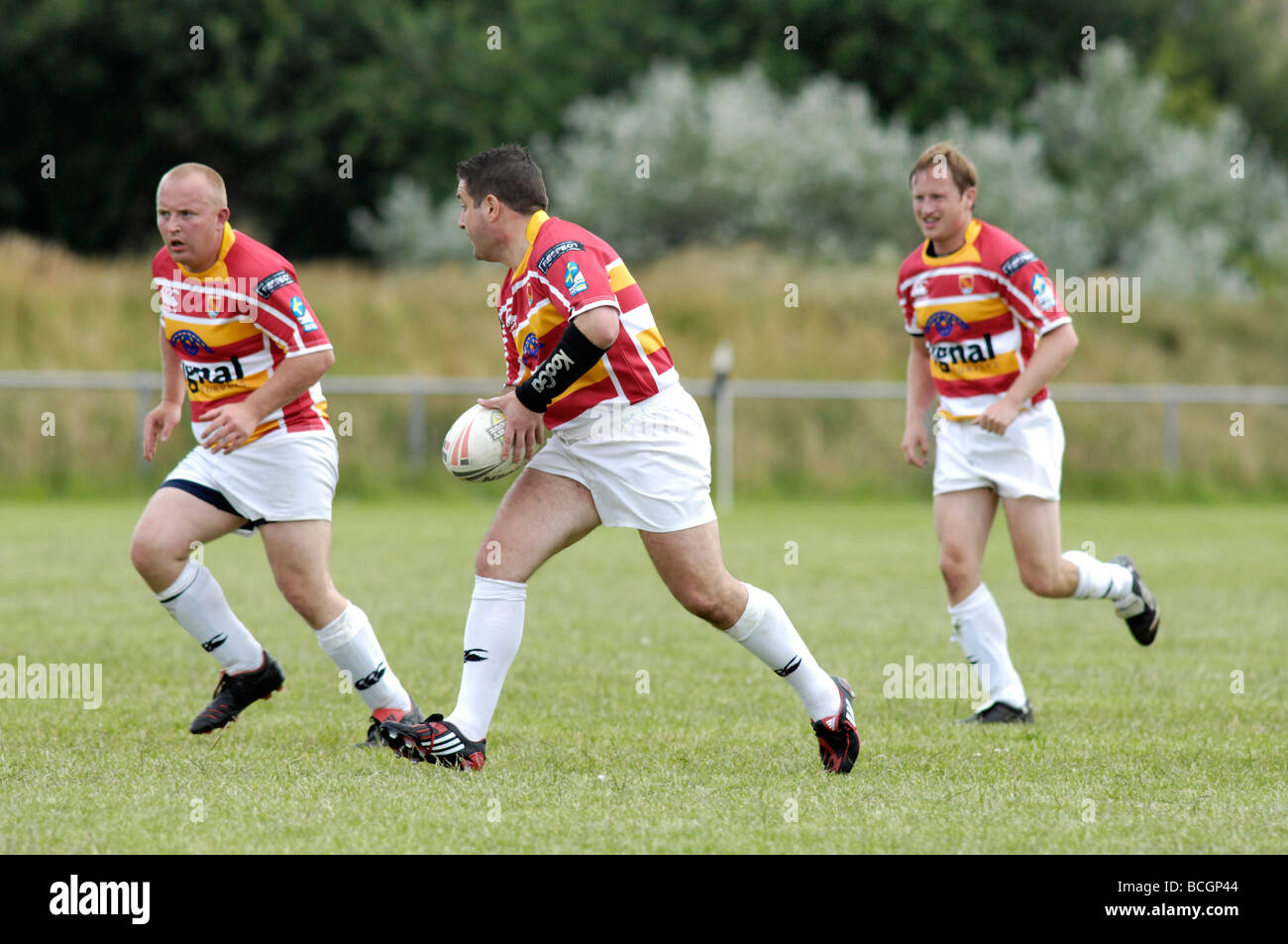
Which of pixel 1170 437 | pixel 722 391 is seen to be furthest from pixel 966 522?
pixel 1170 437

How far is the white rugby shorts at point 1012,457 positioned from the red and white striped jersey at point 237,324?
8.57ft

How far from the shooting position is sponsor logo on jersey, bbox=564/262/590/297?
16.8 ft

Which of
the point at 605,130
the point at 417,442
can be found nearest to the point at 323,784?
the point at 417,442

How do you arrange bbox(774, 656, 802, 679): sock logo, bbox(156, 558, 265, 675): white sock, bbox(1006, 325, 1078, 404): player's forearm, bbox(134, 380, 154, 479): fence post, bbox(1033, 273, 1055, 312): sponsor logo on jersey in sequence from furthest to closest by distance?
bbox(134, 380, 154, 479): fence post < bbox(1033, 273, 1055, 312): sponsor logo on jersey < bbox(1006, 325, 1078, 404): player's forearm < bbox(156, 558, 265, 675): white sock < bbox(774, 656, 802, 679): sock logo

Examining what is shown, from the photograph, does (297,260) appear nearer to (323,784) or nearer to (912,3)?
(912,3)

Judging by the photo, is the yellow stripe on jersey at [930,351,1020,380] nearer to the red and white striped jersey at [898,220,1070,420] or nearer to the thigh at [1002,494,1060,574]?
the red and white striped jersey at [898,220,1070,420]

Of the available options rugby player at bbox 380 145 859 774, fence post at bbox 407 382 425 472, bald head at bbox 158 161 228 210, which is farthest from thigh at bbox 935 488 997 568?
fence post at bbox 407 382 425 472

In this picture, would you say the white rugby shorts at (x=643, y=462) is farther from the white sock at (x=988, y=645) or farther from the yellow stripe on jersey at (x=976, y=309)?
the white sock at (x=988, y=645)

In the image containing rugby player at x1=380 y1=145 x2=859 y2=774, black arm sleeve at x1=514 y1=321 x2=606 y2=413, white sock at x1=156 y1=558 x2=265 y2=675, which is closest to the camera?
black arm sleeve at x1=514 y1=321 x2=606 y2=413

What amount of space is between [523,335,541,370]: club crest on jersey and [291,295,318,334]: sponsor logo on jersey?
32.6 inches

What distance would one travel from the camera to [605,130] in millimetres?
35188

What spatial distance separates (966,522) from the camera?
22.6 feet

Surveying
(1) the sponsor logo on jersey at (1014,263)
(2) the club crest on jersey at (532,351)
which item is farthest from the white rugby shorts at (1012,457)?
(2) the club crest on jersey at (532,351)
